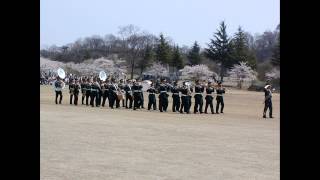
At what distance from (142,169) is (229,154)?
2.57 meters

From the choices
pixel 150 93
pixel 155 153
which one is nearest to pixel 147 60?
pixel 150 93

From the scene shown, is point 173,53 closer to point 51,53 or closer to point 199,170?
point 51,53

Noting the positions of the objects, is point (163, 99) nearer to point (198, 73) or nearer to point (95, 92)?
point (95, 92)

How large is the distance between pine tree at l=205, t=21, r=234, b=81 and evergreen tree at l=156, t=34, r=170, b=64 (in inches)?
205

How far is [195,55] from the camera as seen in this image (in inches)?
2721

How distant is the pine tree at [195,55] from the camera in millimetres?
68750

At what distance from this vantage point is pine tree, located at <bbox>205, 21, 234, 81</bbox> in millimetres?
63000

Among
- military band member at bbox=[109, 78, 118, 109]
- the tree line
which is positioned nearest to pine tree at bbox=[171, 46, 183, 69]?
the tree line

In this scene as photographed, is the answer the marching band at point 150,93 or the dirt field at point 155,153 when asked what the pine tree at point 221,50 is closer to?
the marching band at point 150,93

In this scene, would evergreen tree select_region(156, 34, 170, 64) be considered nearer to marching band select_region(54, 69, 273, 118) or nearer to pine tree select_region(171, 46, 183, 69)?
pine tree select_region(171, 46, 183, 69)

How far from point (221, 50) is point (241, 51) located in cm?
355

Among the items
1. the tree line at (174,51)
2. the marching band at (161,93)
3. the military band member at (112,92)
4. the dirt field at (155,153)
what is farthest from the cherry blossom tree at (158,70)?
the dirt field at (155,153)

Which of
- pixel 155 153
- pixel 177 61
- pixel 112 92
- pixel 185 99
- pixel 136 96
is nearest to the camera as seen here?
pixel 155 153
